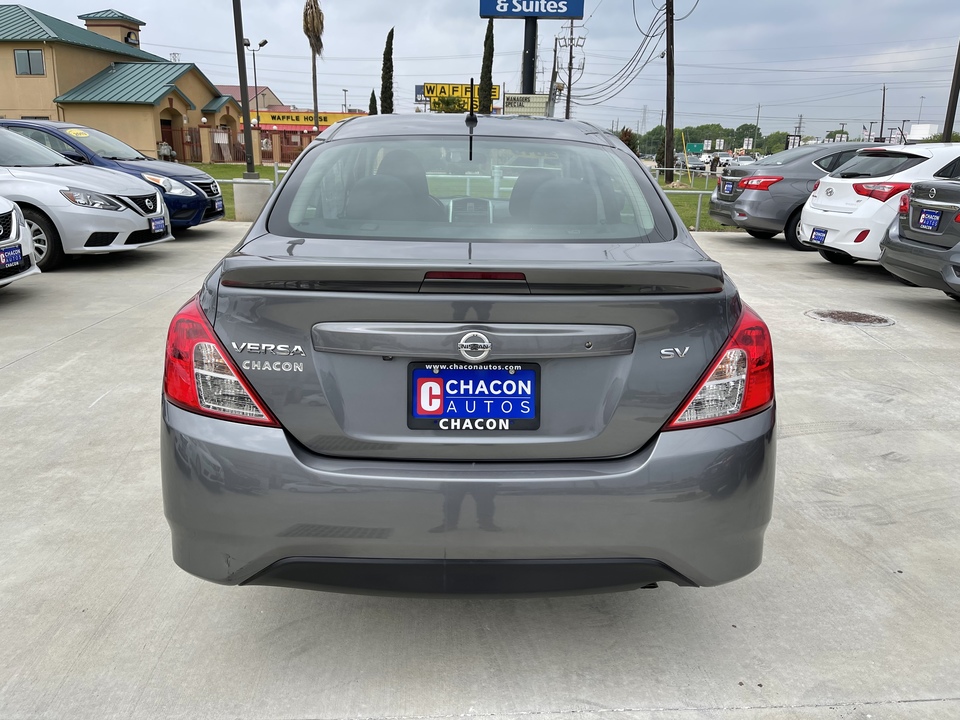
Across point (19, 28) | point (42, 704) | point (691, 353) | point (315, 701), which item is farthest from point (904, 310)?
point (19, 28)

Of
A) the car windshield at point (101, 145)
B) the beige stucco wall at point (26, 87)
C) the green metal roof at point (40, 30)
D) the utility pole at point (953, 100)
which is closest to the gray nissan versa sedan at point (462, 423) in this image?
the car windshield at point (101, 145)

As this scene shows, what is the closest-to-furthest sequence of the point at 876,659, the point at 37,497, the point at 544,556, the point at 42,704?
the point at 544,556 → the point at 42,704 → the point at 876,659 → the point at 37,497

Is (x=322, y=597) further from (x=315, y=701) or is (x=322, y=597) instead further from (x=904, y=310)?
(x=904, y=310)

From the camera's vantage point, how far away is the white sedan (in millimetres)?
9305

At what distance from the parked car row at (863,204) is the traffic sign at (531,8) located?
21282mm

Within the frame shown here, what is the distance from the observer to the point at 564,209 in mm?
2824

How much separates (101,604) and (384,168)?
179 centimetres

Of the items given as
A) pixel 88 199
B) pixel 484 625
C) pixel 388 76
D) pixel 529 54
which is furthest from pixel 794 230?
pixel 388 76

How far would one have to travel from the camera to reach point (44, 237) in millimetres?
9008

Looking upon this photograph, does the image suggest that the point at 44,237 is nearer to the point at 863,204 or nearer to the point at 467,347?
the point at 467,347

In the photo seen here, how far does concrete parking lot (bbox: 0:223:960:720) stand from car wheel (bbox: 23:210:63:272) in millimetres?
5254

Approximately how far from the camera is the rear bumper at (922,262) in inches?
276

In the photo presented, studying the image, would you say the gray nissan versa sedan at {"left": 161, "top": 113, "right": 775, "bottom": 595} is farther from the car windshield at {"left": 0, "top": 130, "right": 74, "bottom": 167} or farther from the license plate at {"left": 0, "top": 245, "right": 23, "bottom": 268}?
the car windshield at {"left": 0, "top": 130, "right": 74, "bottom": 167}

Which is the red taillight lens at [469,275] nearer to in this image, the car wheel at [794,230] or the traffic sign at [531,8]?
the car wheel at [794,230]
